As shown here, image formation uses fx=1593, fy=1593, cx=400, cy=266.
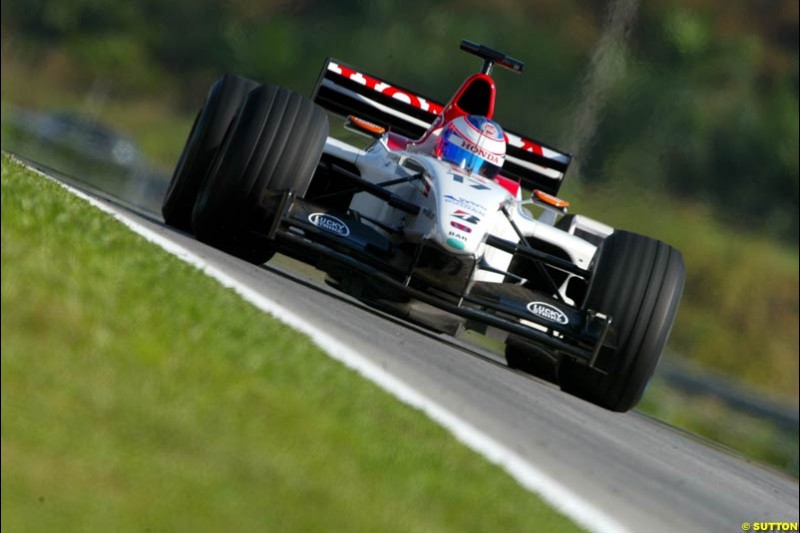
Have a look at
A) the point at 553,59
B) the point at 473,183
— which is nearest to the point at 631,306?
the point at 473,183

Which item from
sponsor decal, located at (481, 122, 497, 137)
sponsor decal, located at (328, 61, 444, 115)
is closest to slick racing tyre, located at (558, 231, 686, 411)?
sponsor decal, located at (481, 122, 497, 137)

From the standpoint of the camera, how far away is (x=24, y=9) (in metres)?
24.3

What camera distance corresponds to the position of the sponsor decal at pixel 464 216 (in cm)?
947

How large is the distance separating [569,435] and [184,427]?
3.47 m

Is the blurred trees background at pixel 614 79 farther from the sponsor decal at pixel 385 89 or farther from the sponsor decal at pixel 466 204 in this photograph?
the sponsor decal at pixel 466 204

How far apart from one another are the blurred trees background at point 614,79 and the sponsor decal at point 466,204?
8.76 metres

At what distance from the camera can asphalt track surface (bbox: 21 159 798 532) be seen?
6.00 metres

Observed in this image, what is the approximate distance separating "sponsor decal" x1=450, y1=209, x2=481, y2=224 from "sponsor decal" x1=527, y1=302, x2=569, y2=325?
61 centimetres

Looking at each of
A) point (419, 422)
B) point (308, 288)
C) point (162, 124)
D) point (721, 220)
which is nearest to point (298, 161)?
point (308, 288)

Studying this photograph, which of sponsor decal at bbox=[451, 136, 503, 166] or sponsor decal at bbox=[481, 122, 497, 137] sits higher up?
sponsor decal at bbox=[481, 122, 497, 137]

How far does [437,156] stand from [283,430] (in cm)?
686

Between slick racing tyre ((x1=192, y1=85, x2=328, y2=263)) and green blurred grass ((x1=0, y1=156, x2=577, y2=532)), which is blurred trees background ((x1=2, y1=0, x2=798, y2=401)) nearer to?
slick racing tyre ((x1=192, y1=85, x2=328, y2=263))

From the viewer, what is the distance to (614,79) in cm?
1892

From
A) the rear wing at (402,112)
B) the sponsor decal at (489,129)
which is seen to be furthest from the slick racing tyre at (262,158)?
the rear wing at (402,112)
